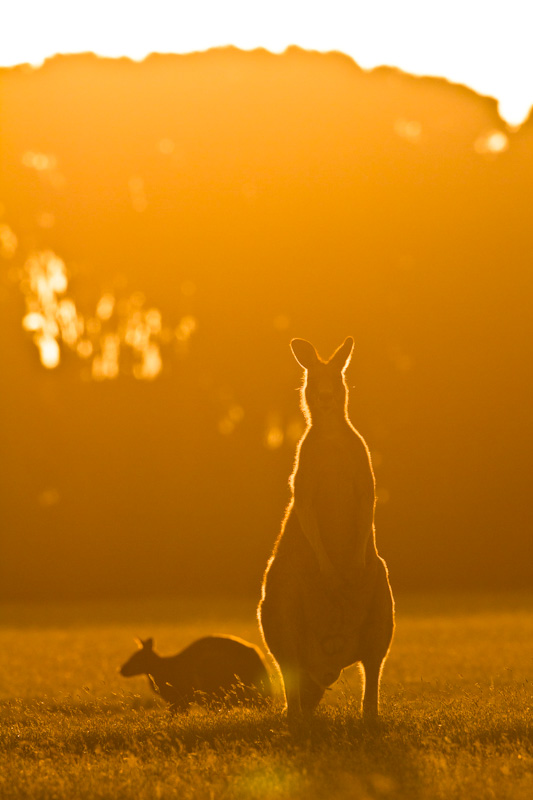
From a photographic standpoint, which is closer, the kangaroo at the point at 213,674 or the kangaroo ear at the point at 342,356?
the kangaroo ear at the point at 342,356

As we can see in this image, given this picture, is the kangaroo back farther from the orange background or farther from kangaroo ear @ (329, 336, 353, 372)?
the orange background

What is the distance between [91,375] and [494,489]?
40.4ft

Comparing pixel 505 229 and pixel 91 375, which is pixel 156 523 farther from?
pixel 505 229

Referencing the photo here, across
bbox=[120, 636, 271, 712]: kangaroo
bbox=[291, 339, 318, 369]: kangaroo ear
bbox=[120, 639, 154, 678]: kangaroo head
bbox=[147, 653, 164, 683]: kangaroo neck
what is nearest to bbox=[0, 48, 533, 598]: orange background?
bbox=[120, 639, 154, 678]: kangaroo head

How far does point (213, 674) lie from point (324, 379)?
3.66 meters

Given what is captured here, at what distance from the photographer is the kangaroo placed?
1087 centimetres

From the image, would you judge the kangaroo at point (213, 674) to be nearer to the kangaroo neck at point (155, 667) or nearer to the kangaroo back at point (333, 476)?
the kangaroo neck at point (155, 667)

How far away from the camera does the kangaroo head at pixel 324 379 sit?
28.2 feet

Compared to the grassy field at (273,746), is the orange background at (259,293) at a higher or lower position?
higher

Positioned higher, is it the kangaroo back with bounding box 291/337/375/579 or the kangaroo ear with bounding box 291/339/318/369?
the kangaroo ear with bounding box 291/339/318/369

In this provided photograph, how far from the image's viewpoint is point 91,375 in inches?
1492

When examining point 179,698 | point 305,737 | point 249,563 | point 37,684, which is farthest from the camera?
point 249,563

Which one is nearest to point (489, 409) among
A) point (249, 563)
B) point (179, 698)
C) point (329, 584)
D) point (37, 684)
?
point (249, 563)

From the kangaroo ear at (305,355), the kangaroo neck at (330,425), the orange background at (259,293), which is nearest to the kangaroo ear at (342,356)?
the kangaroo ear at (305,355)
